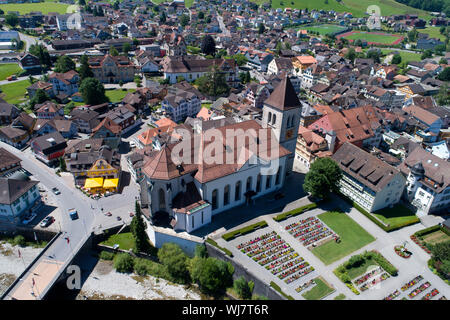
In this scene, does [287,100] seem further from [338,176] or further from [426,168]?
[426,168]

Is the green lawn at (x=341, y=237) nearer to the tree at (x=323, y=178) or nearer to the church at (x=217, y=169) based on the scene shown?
the tree at (x=323, y=178)

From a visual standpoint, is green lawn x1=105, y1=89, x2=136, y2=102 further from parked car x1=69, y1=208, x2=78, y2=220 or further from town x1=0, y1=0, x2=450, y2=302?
parked car x1=69, y1=208, x2=78, y2=220

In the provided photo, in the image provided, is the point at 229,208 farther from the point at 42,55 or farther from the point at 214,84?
the point at 42,55

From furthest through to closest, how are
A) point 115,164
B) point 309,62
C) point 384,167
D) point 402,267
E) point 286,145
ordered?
1. point 309,62
2. point 115,164
3. point 286,145
4. point 384,167
5. point 402,267

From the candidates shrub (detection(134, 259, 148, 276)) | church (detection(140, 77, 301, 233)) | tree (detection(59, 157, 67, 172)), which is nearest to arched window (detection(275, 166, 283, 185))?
church (detection(140, 77, 301, 233))

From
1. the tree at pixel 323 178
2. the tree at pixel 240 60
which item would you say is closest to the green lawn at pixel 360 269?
the tree at pixel 323 178

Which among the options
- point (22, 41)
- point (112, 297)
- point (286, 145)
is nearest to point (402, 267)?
point (286, 145)
